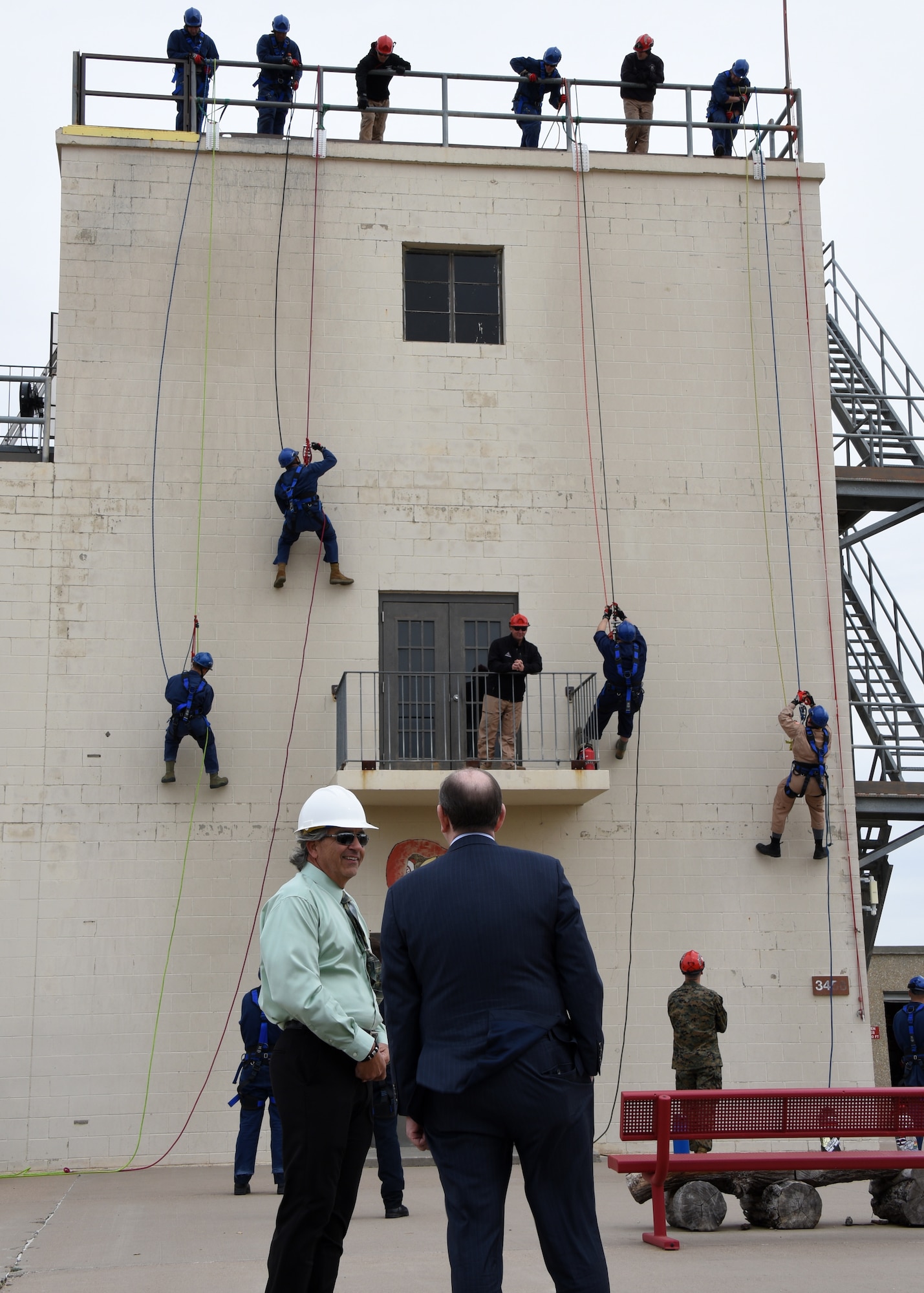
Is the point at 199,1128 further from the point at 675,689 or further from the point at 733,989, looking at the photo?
the point at 675,689

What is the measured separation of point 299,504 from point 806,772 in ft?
20.8

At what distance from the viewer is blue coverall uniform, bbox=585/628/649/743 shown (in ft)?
50.4

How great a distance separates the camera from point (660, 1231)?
329 inches

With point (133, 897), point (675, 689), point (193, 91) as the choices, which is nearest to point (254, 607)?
point (133, 897)

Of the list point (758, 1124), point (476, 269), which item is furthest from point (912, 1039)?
point (476, 269)

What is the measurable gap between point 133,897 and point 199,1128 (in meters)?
2.48

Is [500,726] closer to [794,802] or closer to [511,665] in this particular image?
[511,665]

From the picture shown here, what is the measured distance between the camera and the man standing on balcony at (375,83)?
17.8 metres

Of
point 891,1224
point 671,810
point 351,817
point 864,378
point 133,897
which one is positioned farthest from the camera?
point 864,378

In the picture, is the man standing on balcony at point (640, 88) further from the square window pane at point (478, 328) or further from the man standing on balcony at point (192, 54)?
the man standing on balcony at point (192, 54)

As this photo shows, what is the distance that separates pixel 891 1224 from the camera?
360 inches

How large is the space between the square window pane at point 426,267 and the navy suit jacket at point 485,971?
45.3 ft

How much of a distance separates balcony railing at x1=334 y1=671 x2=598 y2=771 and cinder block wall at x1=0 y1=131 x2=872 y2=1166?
0.33 m

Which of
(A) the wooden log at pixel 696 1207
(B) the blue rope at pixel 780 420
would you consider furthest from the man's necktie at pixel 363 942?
(B) the blue rope at pixel 780 420
